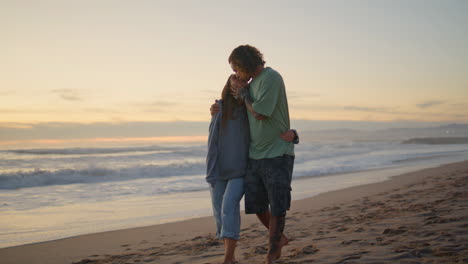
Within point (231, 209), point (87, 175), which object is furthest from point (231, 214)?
point (87, 175)

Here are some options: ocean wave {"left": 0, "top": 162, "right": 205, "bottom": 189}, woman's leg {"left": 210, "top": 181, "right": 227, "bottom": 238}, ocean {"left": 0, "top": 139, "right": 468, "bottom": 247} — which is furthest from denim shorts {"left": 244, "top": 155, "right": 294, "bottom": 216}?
ocean wave {"left": 0, "top": 162, "right": 205, "bottom": 189}

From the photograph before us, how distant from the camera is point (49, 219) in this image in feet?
21.5

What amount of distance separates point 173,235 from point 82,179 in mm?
8517

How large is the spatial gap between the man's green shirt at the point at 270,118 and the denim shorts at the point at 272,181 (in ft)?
0.19

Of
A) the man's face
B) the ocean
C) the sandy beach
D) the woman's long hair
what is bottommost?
the sandy beach

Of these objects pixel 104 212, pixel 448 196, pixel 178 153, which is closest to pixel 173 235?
pixel 104 212

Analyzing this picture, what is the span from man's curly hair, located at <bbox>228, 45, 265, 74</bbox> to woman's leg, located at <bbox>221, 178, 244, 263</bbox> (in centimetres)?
91

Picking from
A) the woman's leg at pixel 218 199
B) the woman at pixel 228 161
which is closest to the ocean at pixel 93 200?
the woman's leg at pixel 218 199

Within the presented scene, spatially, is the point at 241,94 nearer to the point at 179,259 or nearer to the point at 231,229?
the point at 231,229

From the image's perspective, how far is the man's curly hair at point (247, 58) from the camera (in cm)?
308

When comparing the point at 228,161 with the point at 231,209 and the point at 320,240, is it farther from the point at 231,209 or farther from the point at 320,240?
the point at 320,240

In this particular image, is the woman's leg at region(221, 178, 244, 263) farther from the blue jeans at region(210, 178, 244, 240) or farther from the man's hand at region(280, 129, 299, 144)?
the man's hand at region(280, 129, 299, 144)

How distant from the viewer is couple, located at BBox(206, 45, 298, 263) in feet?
10.0

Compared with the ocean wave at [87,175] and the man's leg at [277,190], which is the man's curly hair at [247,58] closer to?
the man's leg at [277,190]
